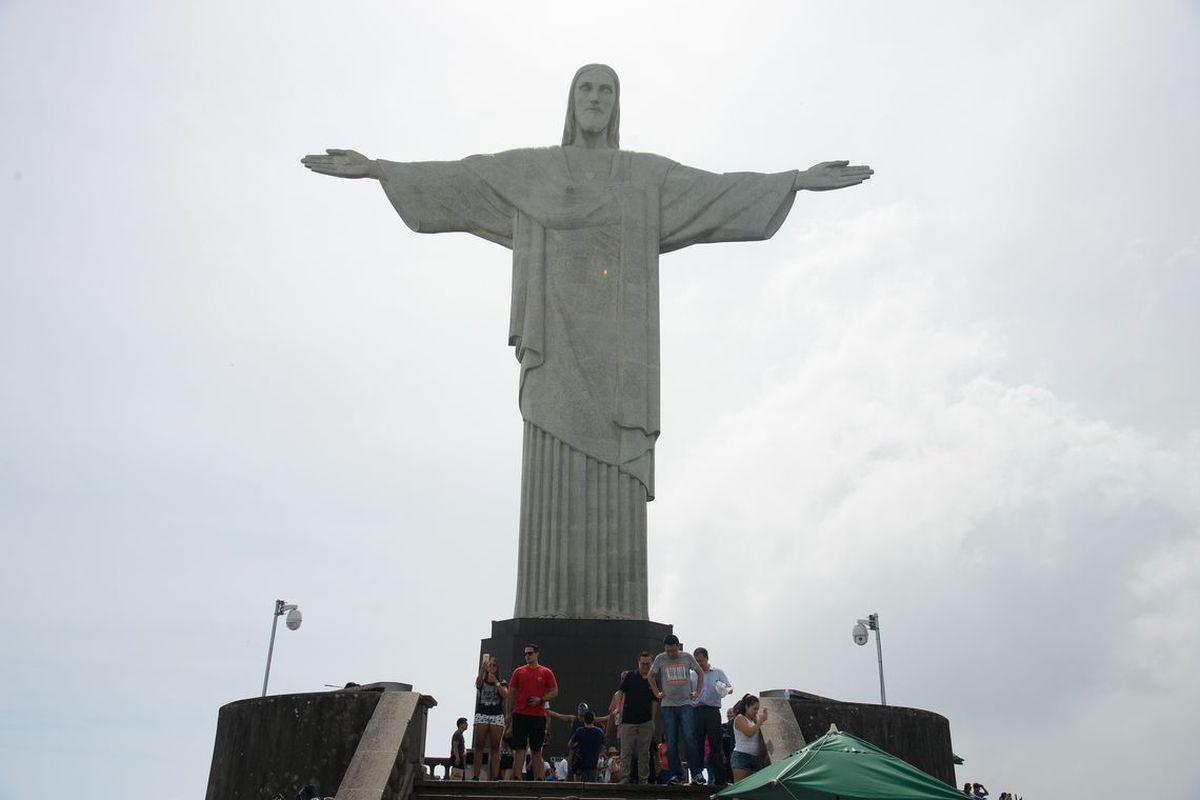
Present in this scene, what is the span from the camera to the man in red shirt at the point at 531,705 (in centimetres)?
1162

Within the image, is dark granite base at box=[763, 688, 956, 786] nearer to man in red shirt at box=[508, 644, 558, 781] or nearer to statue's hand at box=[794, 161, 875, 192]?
man in red shirt at box=[508, 644, 558, 781]

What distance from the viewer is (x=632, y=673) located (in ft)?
39.1

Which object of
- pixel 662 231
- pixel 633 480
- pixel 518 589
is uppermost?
pixel 662 231

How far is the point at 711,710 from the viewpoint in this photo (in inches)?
450

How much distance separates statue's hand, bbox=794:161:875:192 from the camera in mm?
17406

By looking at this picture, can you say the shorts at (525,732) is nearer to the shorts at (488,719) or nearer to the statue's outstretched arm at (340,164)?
the shorts at (488,719)

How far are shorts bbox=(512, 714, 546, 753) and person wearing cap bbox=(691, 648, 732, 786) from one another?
149cm

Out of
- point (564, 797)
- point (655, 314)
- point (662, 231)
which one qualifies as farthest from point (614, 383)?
point (564, 797)

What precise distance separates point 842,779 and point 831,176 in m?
11.3

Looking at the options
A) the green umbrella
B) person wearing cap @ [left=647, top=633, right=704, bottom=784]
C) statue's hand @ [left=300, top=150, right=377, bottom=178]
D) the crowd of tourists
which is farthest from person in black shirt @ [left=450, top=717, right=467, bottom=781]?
statue's hand @ [left=300, top=150, right=377, bottom=178]

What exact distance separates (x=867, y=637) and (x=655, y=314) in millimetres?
8443

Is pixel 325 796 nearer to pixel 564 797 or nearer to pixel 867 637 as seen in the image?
pixel 564 797

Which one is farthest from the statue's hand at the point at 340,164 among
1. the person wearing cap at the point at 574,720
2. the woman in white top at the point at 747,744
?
the woman in white top at the point at 747,744

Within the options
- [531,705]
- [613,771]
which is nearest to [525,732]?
[531,705]
